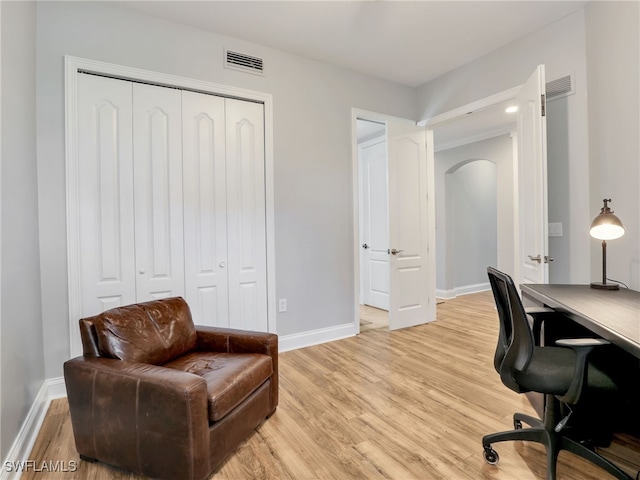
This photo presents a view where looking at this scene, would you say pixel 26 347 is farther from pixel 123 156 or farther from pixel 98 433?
pixel 123 156

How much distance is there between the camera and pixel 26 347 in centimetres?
193

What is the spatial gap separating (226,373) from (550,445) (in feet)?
5.07

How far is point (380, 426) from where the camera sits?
6.52 ft

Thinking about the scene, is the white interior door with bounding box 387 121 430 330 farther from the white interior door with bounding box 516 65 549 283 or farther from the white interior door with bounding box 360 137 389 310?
the white interior door with bounding box 516 65 549 283

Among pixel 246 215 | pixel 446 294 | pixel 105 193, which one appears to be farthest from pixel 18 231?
pixel 446 294

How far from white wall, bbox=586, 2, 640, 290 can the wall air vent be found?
0.47ft

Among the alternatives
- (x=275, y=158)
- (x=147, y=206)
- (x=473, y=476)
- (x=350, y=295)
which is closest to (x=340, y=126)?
(x=275, y=158)

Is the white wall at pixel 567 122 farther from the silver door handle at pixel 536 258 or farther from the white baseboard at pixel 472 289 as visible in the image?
the white baseboard at pixel 472 289

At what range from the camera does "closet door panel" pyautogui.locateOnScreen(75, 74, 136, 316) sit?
8.01 feet

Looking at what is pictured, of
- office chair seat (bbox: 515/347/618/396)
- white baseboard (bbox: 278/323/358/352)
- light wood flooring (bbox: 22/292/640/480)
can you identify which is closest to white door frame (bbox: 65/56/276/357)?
light wood flooring (bbox: 22/292/640/480)

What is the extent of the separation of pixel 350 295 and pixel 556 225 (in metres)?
2.00

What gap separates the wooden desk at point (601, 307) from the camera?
1274 millimetres

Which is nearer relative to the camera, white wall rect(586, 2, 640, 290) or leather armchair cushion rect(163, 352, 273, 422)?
leather armchair cushion rect(163, 352, 273, 422)

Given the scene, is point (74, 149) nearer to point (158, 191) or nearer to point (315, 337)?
point (158, 191)
